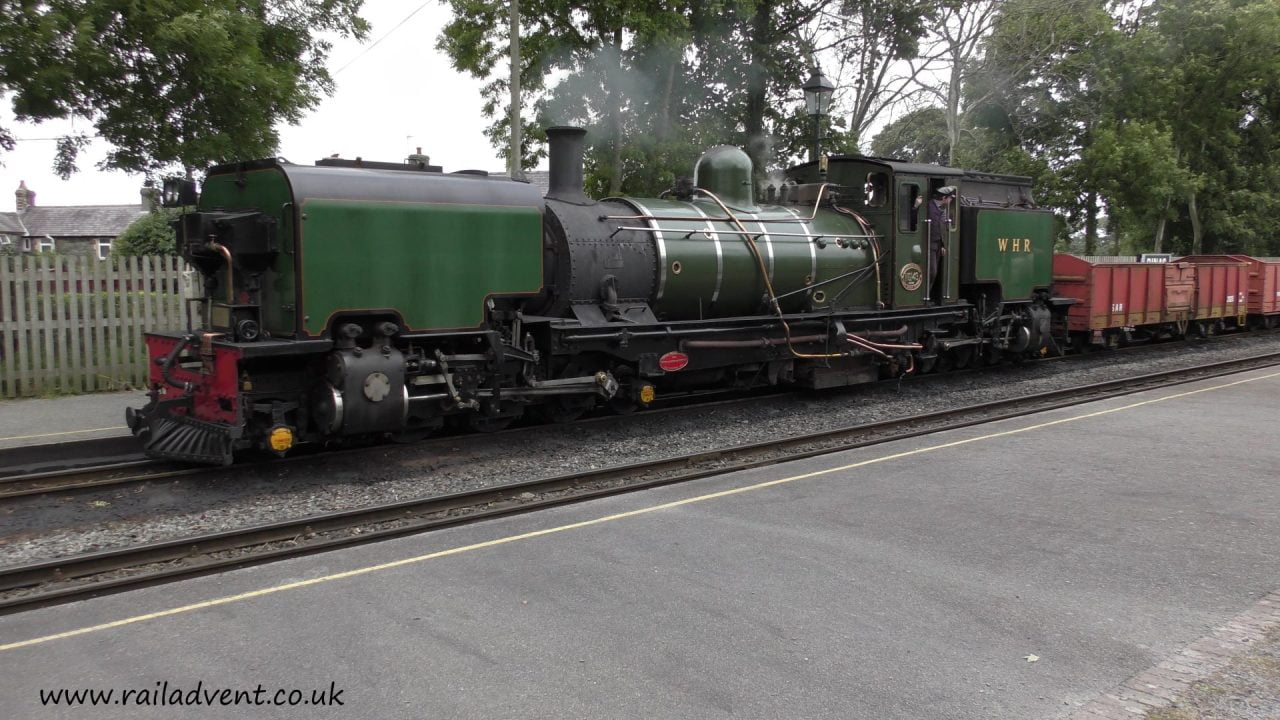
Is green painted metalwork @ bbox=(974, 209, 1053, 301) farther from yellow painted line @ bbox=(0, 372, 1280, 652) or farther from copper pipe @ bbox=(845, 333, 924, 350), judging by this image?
yellow painted line @ bbox=(0, 372, 1280, 652)

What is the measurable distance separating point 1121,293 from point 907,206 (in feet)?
26.3

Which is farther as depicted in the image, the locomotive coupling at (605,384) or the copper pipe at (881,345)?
the copper pipe at (881,345)

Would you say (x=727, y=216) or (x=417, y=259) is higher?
(x=727, y=216)

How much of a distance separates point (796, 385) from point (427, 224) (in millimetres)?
6606

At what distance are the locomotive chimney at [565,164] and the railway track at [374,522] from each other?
11.4ft

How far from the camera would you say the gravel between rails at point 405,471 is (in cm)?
626

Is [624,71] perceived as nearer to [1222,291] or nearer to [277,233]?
[277,233]

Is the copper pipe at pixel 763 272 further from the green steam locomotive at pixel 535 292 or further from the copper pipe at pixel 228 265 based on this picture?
the copper pipe at pixel 228 265

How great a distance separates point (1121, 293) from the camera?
17.7 metres

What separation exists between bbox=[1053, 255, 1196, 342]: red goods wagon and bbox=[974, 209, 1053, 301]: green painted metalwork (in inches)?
83.8

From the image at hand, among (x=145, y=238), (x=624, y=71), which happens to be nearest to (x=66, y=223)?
(x=145, y=238)

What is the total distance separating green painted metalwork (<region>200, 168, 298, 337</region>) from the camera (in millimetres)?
7273

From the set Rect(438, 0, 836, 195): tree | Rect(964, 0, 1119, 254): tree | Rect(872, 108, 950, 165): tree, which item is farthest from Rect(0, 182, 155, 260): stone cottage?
Rect(964, 0, 1119, 254): tree

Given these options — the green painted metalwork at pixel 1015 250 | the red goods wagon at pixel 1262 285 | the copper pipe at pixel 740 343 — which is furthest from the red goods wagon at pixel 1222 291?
the copper pipe at pixel 740 343
